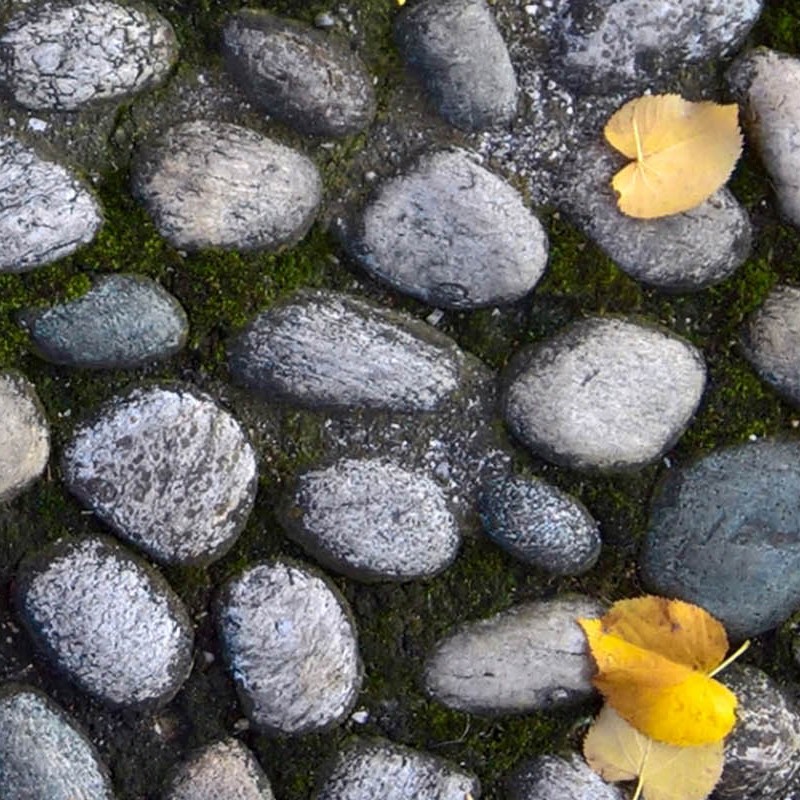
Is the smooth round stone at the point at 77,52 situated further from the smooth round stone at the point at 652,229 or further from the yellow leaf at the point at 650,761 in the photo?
the yellow leaf at the point at 650,761

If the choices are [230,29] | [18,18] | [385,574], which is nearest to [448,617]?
[385,574]

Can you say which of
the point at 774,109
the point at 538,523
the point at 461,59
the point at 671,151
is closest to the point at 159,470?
the point at 538,523

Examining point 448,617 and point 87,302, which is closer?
point 87,302

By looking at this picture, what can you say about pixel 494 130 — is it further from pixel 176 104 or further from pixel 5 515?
pixel 5 515

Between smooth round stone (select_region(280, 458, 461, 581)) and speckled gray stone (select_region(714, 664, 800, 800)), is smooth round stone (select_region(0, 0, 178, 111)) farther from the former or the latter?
speckled gray stone (select_region(714, 664, 800, 800))

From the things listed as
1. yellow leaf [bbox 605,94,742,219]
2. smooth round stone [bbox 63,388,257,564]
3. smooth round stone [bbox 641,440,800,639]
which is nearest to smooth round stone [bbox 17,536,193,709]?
smooth round stone [bbox 63,388,257,564]

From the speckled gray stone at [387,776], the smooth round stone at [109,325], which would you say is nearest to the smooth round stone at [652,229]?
the smooth round stone at [109,325]
